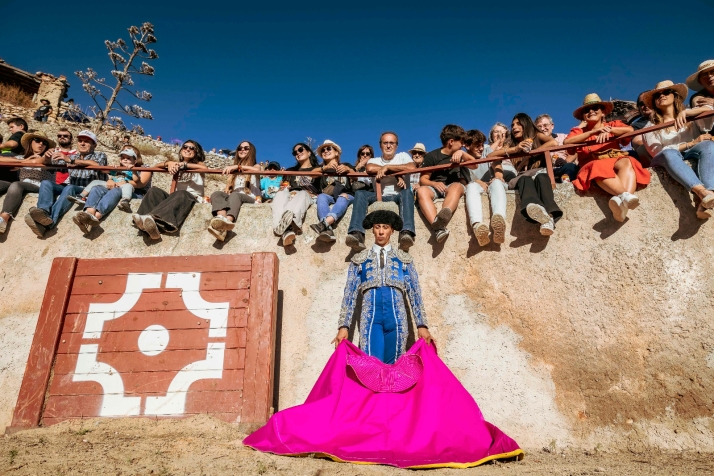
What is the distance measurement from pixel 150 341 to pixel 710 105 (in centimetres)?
590

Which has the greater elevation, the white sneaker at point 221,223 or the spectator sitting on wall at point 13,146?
the spectator sitting on wall at point 13,146

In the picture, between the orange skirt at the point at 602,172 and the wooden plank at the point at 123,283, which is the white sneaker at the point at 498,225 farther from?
the wooden plank at the point at 123,283

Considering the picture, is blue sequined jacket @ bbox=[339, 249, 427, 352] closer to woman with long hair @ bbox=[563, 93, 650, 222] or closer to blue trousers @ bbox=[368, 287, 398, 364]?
blue trousers @ bbox=[368, 287, 398, 364]

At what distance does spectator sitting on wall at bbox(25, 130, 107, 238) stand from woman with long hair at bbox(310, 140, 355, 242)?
2.90 metres

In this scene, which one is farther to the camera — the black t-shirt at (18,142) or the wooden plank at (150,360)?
the black t-shirt at (18,142)

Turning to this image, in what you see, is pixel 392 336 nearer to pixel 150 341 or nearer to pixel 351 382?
pixel 351 382

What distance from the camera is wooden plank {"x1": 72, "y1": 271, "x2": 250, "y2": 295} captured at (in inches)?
166

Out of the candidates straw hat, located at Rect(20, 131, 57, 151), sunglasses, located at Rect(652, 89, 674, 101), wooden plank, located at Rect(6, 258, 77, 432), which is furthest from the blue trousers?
straw hat, located at Rect(20, 131, 57, 151)

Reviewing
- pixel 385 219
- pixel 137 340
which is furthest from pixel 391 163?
pixel 137 340

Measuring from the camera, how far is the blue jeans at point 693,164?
12.5 ft

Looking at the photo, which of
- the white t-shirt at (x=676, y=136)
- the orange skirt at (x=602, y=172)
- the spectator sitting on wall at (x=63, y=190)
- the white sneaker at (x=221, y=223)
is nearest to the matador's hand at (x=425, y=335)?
the orange skirt at (x=602, y=172)

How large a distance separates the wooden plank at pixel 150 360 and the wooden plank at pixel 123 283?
0.60 meters

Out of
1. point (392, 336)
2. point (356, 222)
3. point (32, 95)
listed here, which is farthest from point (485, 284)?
point (32, 95)

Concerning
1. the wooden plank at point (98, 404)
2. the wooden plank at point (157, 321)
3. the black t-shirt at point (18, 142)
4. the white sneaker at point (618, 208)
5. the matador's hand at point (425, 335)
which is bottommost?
the wooden plank at point (98, 404)
